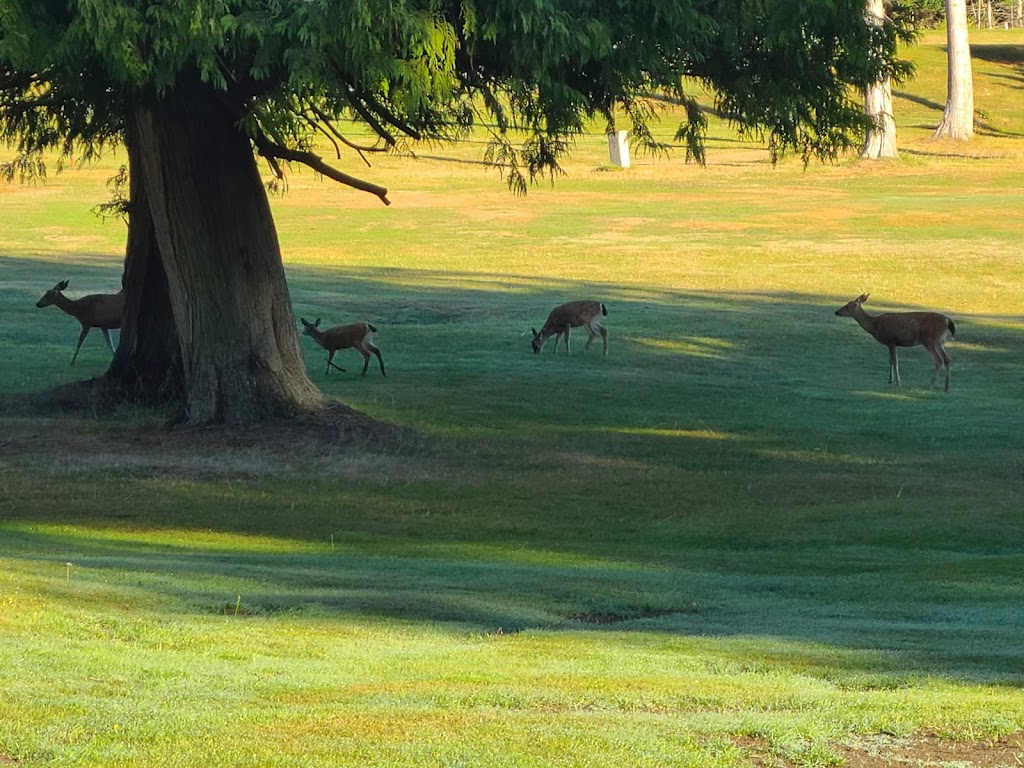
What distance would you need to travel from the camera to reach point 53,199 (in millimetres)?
54375

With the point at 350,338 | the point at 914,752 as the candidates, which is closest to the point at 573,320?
the point at 350,338

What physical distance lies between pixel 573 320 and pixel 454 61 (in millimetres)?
11679

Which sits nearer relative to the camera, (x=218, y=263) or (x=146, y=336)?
(x=218, y=263)

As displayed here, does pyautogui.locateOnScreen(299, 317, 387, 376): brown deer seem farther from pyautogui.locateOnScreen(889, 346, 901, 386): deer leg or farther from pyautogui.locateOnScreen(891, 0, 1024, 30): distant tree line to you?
pyautogui.locateOnScreen(891, 0, 1024, 30): distant tree line

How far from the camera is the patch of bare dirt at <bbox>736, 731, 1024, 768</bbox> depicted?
672 centimetres

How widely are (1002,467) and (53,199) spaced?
4119 cm

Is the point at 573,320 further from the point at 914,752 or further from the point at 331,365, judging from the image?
the point at 914,752

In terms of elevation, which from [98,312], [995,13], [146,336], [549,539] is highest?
[995,13]

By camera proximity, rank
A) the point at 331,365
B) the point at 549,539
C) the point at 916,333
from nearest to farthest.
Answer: the point at 549,539
the point at 916,333
the point at 331,365

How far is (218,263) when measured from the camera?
1925 cm

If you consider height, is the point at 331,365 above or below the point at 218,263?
below

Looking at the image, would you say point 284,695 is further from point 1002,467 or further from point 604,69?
point 1002,467

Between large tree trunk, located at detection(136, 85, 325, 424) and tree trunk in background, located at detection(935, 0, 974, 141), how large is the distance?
5384 cm

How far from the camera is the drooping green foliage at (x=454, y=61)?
51.5 ft
